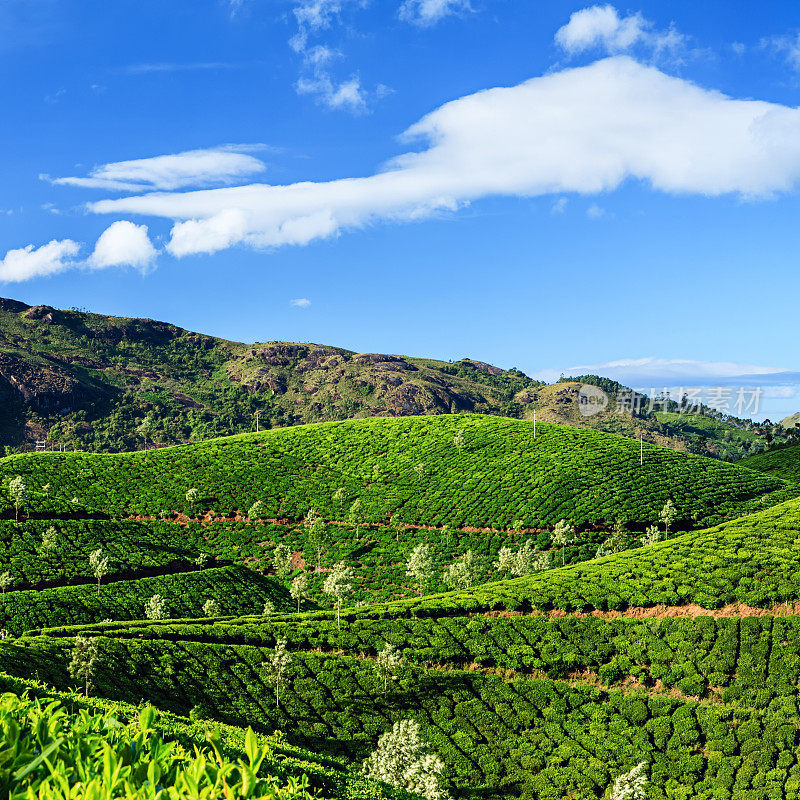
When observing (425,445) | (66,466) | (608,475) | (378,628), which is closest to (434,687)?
(378,628)

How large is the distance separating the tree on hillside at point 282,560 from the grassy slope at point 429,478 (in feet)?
46.2

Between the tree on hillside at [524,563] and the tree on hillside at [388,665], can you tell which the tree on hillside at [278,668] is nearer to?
the tree on hillside at [388,665]

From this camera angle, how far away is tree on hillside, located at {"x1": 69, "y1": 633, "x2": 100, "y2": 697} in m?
40.2

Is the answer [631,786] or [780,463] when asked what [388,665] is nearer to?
[631,786]

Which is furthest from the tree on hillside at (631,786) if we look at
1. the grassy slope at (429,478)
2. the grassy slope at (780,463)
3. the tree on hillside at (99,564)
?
the grassy slope at (780,463)

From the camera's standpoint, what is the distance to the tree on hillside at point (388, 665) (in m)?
44.4

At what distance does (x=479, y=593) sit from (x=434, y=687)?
1484cm

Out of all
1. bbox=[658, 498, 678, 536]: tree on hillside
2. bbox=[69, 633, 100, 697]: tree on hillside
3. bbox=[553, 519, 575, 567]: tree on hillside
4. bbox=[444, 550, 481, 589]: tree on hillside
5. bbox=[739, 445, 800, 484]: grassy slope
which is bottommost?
bbox=[69, 633, 100, 697]: tree on hillside

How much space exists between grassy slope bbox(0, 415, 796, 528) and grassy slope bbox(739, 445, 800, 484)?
31.7m

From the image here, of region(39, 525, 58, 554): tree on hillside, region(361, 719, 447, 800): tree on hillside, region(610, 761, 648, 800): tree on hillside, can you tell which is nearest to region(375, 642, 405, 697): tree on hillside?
region(361, 719, 447, 800): tree on hillside

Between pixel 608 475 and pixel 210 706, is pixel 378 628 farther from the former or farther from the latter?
pixel 608 475

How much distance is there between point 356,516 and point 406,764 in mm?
63398

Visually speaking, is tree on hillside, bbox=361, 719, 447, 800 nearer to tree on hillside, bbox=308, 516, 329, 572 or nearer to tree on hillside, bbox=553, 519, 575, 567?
tree on hillside, bbox=553, 519, 575, 567

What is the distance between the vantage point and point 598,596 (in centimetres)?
5522
